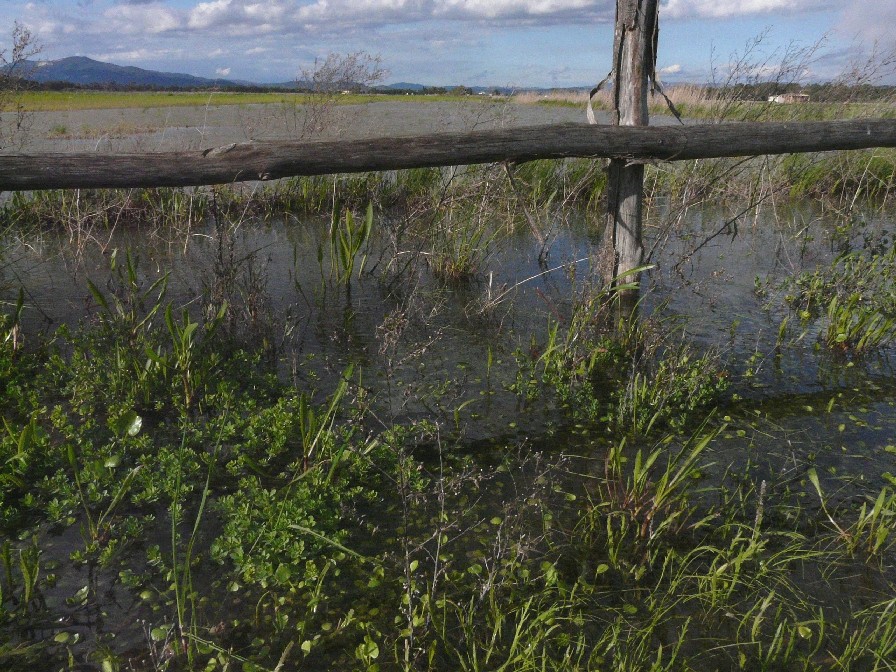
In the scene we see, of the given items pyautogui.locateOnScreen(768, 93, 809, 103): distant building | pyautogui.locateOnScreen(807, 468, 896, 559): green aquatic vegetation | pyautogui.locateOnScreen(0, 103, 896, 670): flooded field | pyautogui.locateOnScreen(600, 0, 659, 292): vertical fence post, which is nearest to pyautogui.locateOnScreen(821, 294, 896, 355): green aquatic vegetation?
pyautogui.locateOnScreen(0, 103, 896, 670): flooded field

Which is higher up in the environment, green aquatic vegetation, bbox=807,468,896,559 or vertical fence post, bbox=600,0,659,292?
vertical fence post, bbox=600,0,659,292

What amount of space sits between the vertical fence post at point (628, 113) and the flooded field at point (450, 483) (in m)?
0.30

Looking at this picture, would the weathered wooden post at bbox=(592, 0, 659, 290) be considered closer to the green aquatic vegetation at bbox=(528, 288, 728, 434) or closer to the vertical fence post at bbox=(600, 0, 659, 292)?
the vertical fence post at bbox=(600, 0, 659, 292)

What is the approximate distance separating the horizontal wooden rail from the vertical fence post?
9.3 inches

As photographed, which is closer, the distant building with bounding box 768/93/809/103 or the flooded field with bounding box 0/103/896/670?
the flooded field with bounding box 0/103/896/670

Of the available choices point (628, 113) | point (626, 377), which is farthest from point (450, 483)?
point (628, 113)

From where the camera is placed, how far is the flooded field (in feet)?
8.57

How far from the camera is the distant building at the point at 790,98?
7512mm

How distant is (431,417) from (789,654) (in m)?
2.29

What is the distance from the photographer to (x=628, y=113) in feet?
17.7

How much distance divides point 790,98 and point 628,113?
359 cm

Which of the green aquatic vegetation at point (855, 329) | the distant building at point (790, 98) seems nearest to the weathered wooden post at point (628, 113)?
the green aquatic vegetation at point (855, 329)

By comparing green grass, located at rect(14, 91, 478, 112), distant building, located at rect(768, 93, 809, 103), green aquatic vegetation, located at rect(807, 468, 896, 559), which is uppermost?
green grass, located at rect(14, 91, 478, 112)

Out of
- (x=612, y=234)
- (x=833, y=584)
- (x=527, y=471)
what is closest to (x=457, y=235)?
A: (x=612, y=234)
